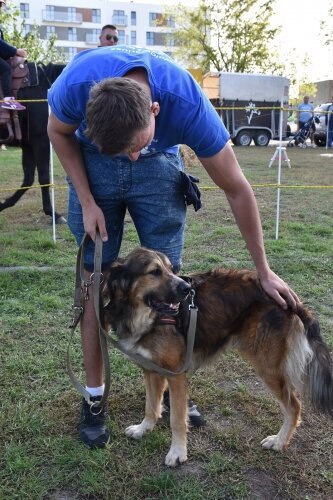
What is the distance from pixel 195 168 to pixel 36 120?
7.32 metres

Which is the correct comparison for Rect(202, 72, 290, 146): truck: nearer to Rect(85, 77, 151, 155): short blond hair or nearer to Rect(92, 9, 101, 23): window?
Rect(85, 77, 151, 155): short blond hair

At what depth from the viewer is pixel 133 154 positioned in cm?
196

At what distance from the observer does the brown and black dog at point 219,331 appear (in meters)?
2.51

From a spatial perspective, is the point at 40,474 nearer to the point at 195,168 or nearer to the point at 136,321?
the point at 136,321

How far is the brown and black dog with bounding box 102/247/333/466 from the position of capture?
8.22 ft

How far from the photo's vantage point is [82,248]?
2.51 m

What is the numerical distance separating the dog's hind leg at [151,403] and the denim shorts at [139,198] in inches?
27.2

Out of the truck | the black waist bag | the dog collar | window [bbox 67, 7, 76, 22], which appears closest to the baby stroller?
the truck

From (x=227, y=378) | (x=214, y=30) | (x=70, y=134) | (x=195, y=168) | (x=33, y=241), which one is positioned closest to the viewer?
(x=70, y=134)

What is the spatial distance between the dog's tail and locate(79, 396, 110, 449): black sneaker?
1.13 meters

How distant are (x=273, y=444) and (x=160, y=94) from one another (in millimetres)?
1962

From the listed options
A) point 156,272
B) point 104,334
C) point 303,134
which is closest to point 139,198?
point 156,272

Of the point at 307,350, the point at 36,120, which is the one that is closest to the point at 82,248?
the point at 307,350

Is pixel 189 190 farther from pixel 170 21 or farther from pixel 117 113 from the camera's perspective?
pixel 170 21
